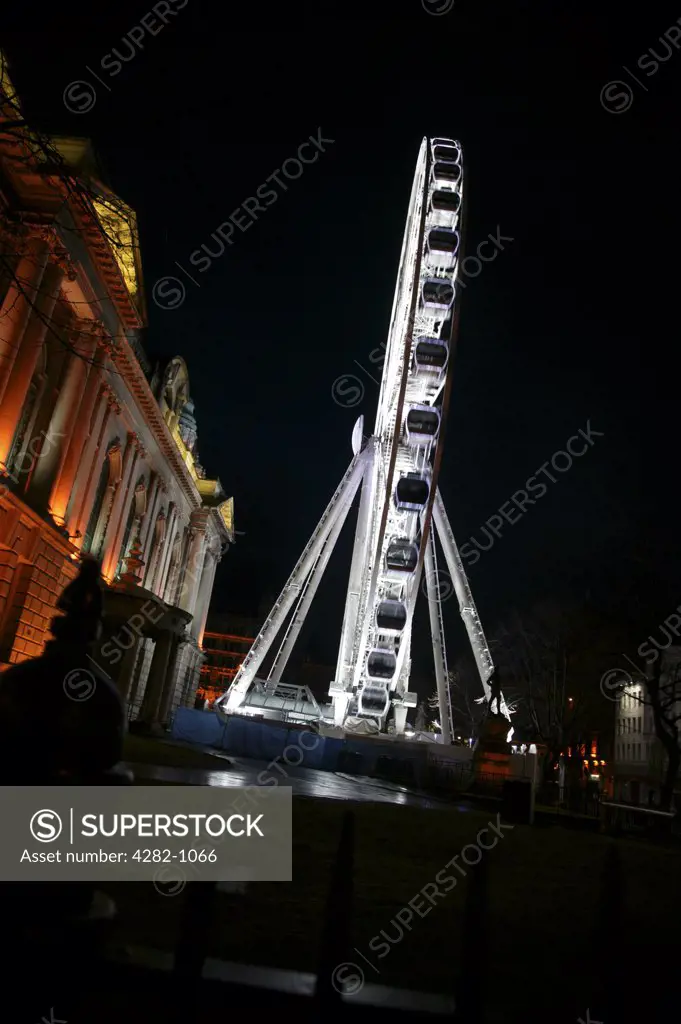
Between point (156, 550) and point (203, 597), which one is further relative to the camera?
point (203, 597)

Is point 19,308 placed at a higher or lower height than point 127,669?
higher

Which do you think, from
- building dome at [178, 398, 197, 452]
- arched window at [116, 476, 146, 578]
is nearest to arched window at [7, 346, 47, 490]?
arched window at [116, 476, 146, 578]

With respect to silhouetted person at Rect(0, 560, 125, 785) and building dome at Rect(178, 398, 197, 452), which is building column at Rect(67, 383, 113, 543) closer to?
building dome at Rect(178, 398, 197, 452)

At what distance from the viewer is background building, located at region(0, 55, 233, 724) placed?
21672 mm

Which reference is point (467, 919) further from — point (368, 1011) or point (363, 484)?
point (363, 484)

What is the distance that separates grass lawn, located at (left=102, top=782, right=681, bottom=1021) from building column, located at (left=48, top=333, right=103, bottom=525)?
19.2 metres

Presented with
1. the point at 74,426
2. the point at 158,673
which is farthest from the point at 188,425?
the point at 74,426

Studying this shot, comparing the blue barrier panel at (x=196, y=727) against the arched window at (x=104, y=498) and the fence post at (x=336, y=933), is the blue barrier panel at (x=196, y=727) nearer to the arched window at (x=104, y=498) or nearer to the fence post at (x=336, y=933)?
the arched window at (x=104, y=498)

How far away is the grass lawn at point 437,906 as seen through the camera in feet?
20.6

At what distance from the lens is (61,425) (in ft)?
88.4

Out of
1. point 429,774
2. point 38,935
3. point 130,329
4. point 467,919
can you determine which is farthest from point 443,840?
point 130,329

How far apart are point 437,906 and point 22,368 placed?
68.1ft

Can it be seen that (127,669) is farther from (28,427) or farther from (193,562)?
(193,562)

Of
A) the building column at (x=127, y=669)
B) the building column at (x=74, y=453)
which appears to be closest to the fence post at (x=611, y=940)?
the building column at (x=74, y=453)
